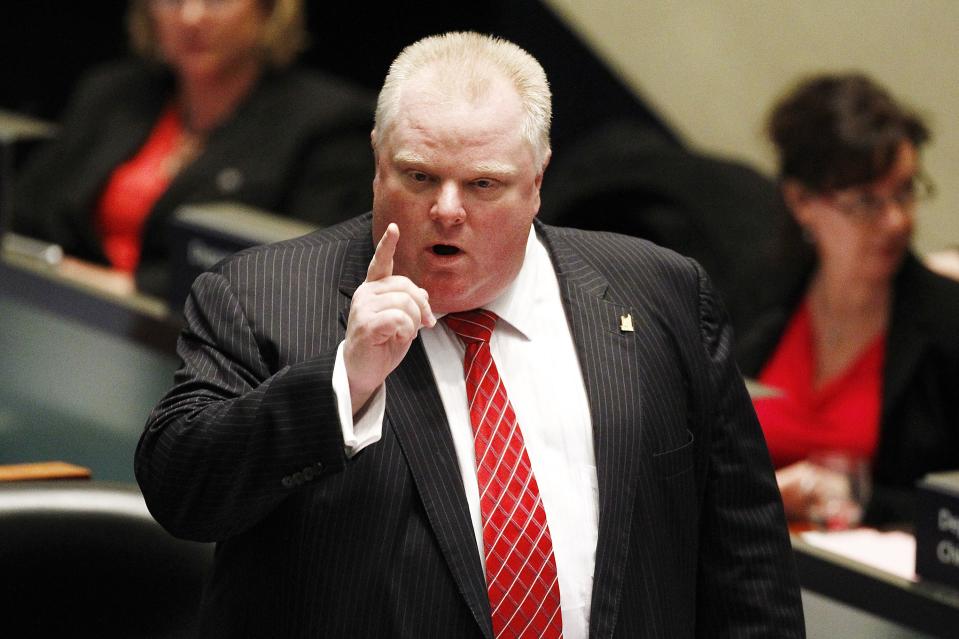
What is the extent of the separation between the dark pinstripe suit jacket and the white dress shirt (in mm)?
23

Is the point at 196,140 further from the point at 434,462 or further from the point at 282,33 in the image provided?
the point at 434,462

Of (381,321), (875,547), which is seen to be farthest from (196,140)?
(381,321)

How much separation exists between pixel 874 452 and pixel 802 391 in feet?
0.68

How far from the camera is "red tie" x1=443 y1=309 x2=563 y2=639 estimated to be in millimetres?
1593

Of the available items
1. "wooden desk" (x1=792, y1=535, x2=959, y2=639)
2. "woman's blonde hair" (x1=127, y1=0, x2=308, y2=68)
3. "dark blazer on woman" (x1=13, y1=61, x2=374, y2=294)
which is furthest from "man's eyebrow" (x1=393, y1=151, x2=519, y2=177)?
"woman's blonde hair" (x1=127, y1=0, x2=308, y2=68)

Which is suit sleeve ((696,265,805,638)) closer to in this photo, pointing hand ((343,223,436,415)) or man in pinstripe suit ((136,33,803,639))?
man in pinstripe suit ((136,33,803,639))

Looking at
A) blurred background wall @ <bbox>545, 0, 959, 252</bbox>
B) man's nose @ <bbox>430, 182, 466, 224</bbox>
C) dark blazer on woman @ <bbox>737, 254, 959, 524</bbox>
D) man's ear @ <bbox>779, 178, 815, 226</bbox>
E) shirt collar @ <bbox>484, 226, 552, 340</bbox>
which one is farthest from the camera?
blurred background wall @ <bbox>545, 0, 959, 252</bbox>

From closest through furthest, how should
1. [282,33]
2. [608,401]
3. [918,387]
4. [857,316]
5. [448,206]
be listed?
[448,206] → [608,401] → [918,387] → [857,316] → [282,33]

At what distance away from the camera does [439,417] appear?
161 centimetres

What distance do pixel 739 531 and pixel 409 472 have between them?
0.40 meters

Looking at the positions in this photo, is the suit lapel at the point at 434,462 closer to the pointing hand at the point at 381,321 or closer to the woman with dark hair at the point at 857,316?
the pointing hand at the point at 381,321

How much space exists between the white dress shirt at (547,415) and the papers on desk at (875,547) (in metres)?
0.61

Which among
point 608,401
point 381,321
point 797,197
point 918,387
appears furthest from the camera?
point 797,197

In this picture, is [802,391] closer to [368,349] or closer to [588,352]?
[588,352]
